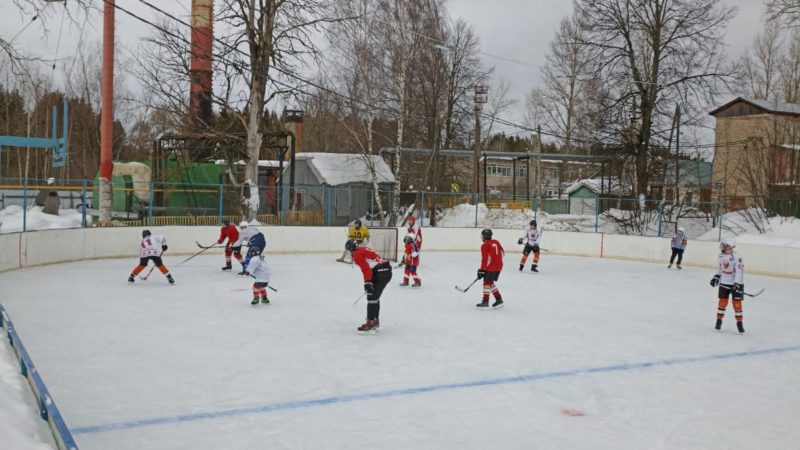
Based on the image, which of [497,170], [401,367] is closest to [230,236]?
[401,367]

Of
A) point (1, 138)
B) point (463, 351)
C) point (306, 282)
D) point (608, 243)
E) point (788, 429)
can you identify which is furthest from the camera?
point (608, 243)

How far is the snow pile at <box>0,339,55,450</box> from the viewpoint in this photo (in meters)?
2.89

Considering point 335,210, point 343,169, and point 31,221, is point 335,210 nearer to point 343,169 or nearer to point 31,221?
point 343,169

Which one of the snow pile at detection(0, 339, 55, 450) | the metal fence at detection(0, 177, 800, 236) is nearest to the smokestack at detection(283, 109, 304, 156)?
the metal fence at detection(0, 177, 800, 236)

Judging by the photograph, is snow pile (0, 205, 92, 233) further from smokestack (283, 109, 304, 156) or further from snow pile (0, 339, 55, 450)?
smokestack (283, 109, 304, 156)

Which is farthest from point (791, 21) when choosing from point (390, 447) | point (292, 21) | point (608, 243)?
point (390, 447)

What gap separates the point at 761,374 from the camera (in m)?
7.22

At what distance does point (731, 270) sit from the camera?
30.4 ft

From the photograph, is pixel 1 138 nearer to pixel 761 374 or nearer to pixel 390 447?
pixel 390 447

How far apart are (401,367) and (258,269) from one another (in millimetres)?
3896

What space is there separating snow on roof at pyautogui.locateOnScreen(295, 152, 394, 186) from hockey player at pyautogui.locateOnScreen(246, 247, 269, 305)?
21.1m

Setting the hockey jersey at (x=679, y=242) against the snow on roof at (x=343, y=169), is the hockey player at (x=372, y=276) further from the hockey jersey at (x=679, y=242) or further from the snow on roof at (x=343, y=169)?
the snow on roof at (x=343, y=169)

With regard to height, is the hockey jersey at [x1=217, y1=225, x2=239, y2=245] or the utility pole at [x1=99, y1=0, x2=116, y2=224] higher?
the utility pole at [x1=99, y1=0, x2=116, y2=224]

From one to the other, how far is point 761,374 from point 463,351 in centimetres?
332
